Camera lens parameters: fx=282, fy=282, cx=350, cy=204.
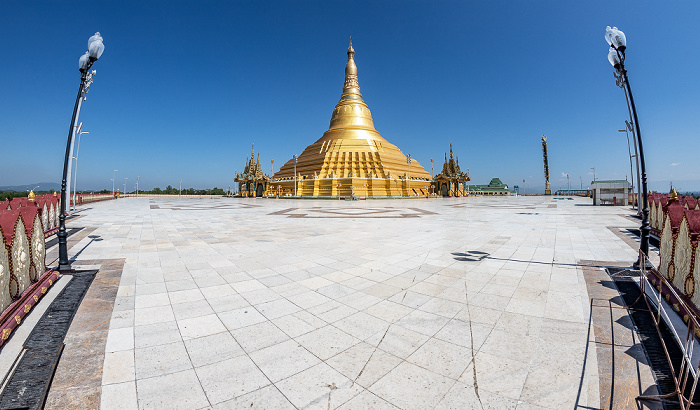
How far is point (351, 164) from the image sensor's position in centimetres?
4553

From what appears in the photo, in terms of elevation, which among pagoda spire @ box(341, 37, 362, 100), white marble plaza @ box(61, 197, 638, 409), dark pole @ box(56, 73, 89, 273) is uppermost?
pagoda spire @ box(341, 37, 362, 100)

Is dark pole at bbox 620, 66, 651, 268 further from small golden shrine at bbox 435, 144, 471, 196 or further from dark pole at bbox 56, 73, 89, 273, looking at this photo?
small golden shrine at bbox 435, 144, 471, 196

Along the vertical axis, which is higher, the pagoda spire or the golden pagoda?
the pagoda spire

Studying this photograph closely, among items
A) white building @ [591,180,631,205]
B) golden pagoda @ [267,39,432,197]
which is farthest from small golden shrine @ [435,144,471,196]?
white building @ [591,180,631,205]

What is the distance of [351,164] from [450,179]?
20336 mm

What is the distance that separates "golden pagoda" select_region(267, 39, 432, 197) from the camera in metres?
A: 43.8

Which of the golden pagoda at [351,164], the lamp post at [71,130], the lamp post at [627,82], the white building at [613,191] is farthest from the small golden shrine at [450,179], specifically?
the lamp post at [71,130]

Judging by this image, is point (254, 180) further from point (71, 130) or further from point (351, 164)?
point (71, 130)

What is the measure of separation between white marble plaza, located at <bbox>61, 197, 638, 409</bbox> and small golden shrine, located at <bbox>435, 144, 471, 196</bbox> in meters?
48.9

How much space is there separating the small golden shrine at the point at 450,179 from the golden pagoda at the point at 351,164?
224 centimetres

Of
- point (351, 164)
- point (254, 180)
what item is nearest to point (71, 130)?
point (351, 164)

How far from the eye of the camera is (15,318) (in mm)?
3178

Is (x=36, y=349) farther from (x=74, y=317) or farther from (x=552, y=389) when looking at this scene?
(x=552, y=389)

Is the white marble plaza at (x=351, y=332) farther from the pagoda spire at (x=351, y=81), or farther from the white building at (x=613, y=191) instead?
the pagoda spire at (x=351, y=81)
